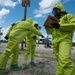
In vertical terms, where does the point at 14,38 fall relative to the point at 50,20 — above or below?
below

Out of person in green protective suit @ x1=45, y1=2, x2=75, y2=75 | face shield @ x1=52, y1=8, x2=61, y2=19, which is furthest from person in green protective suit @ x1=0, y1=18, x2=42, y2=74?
face shield @ x1=52, y1=8, x2=61, y2=19

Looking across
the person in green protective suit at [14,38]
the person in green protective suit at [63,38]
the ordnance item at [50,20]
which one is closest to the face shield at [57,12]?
the person in green protective suit at [63,38]

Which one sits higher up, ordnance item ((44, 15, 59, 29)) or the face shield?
the face shield

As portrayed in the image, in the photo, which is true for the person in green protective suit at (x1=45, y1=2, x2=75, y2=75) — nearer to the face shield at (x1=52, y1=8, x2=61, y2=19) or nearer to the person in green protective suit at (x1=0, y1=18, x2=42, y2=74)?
the face shield at (x1=52, y1=8, x2=61, y2=19)

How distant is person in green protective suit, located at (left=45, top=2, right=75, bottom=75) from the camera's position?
5.41 m

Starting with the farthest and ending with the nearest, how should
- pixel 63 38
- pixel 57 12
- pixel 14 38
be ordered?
pixel 14 38
pixel 57 12
pixel 63 38

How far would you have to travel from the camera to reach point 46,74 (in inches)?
305

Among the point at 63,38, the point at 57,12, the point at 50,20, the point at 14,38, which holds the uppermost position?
the point at 57,12

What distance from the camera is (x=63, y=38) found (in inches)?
233

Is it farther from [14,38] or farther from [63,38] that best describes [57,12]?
[14,38]

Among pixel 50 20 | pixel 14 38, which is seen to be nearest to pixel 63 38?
pixel 50 20

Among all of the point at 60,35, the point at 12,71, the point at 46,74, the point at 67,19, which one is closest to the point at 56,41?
the point at 60,35

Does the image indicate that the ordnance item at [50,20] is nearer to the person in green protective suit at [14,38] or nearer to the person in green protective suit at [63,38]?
the person in green protective suit at [63,38]

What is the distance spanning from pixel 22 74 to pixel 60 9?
8.85ft
